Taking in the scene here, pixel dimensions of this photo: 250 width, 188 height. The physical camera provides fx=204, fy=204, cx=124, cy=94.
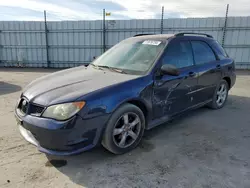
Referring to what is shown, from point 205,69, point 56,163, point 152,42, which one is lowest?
point 56,163

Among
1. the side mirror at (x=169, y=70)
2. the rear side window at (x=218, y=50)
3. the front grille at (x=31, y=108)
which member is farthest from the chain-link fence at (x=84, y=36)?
the front grille at (x=31, y=108)

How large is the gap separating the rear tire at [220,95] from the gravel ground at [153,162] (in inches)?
34.8

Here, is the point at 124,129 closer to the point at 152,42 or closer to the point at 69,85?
the point at 69,85

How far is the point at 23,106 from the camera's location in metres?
2.70

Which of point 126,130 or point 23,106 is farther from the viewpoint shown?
point 126,130

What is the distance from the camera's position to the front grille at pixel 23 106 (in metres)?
2.62

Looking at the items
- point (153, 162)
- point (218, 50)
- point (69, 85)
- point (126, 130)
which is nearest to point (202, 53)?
point (218, 50)

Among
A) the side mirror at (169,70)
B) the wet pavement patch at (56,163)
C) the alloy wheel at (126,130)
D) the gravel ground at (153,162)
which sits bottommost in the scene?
the wet pavement patch at (56,163)

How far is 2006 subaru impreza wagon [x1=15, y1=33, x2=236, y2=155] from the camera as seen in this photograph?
233 centimetres

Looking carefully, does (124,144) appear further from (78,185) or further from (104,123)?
(78,185)

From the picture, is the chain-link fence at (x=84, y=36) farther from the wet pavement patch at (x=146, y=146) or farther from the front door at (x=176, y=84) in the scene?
the wet pavement patch at (x=146, y=146)

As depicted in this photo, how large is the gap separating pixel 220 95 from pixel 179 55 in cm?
192

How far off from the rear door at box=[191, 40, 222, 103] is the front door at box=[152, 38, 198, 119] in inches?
7.2

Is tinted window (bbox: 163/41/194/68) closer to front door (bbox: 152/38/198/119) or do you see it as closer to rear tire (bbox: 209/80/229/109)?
front door (bbox: 152/38/198/119)
